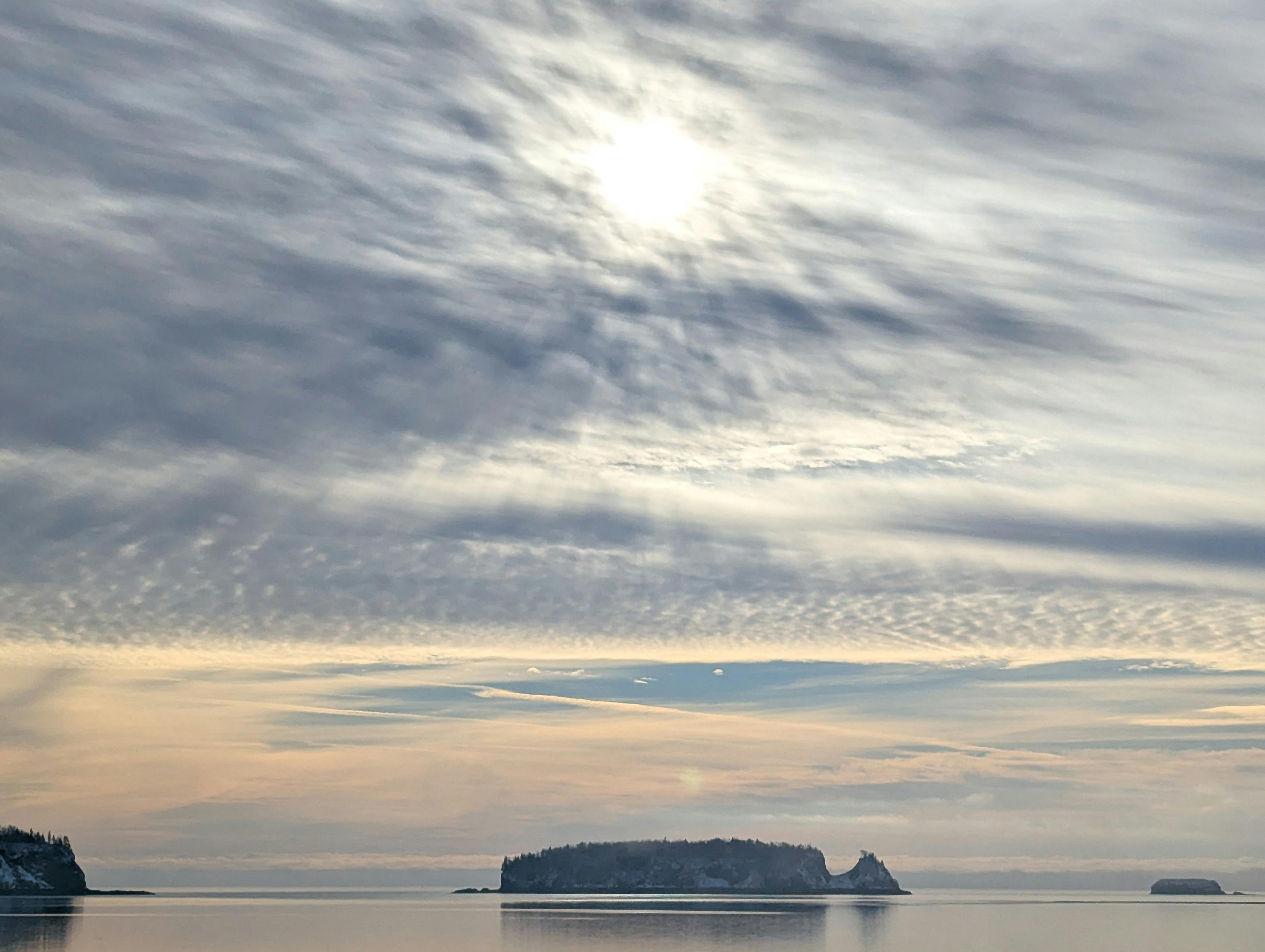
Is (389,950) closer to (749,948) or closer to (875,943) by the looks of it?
(749,948)

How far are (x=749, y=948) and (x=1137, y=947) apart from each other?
168 ft

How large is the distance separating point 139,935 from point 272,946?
155 feet

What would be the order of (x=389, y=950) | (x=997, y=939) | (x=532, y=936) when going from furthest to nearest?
1. (x=532, y=936)
2. (x=997, y=939)
3. (x=389, y=950)

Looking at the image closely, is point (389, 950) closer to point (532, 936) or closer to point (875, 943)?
point (532, 936)

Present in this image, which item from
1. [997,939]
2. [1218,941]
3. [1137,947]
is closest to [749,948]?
[997,939]

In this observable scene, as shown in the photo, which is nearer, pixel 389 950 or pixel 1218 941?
pixel 389 950

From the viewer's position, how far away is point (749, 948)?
6427 inches

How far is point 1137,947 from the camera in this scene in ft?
550

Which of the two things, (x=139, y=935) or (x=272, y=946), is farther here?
(x=139, y=935)

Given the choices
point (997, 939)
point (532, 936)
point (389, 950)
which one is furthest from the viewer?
point (532, 936)

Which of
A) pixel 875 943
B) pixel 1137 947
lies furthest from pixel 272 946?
pixel 1137 947

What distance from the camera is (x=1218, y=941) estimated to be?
617ft

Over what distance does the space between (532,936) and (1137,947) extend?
3408 inches

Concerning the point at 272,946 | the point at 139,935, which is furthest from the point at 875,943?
the point at 139,935
